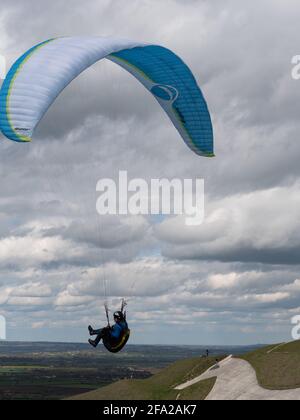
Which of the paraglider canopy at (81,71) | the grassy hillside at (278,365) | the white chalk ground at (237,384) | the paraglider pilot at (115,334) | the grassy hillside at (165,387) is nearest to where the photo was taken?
the paraglider canopy at (81,71)

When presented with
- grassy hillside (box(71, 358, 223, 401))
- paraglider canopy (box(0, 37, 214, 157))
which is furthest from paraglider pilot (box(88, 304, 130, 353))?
grassy hillside (box(71, 358, 223, 401))

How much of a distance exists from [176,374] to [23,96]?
1756 inches

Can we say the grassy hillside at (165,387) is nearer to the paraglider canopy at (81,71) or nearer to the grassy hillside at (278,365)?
the grassy hillside at (278,365)

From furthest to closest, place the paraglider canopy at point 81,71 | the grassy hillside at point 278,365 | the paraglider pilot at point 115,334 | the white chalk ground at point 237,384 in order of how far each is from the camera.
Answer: the grassy hillside at point 278,365, the white chalk ground at point 237,384, the paraglider pilot at point 115,334, the paraglider canopy at point 81,71

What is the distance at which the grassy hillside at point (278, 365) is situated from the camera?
53.7 metres

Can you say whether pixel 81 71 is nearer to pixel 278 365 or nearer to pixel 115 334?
pixel 115 334

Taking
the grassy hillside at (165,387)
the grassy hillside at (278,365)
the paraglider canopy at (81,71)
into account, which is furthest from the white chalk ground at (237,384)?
the paraglider canopy at (81,71)

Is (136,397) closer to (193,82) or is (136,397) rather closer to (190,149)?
(190,149)

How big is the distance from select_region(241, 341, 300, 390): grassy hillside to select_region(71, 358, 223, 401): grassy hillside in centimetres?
452

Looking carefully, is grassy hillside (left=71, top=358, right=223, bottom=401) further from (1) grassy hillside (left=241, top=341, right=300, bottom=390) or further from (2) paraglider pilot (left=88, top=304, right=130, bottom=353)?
(2) paraglider pilot (left=88, top=304, right=130, bottom=353)

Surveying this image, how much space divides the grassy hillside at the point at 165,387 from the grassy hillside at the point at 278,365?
4.52 m

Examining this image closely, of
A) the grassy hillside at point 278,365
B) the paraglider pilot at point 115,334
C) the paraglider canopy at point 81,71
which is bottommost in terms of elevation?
the grassy hillside at point 278,365

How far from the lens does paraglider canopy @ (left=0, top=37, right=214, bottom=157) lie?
27.1 meters
